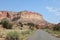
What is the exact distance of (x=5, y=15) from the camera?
164375 millimetres

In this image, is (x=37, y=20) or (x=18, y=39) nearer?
(x=18, y=39)

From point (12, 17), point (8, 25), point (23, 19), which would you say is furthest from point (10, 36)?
point (12, 17)

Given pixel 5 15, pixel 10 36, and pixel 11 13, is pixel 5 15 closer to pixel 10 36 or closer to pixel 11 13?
pixel 11 13

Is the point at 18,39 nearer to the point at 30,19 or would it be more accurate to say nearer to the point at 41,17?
the point at 30,19

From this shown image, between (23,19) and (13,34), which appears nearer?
(13,34)

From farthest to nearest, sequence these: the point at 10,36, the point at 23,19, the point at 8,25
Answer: the point at 23,19 < the point at 8,25 < the point at 10,36

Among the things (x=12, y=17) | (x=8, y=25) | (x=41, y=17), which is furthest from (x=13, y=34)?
(x=41, y=17)

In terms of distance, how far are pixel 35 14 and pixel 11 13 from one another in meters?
21.5

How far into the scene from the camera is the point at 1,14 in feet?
526

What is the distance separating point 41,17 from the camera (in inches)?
7072

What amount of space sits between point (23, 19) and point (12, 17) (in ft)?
49.2

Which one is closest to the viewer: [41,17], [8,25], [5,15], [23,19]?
[8,25]

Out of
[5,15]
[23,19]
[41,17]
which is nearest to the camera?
[23,19]

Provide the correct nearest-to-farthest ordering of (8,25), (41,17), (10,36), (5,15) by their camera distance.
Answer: (10,36)
(8,25)
(5,15)
(41,17)
